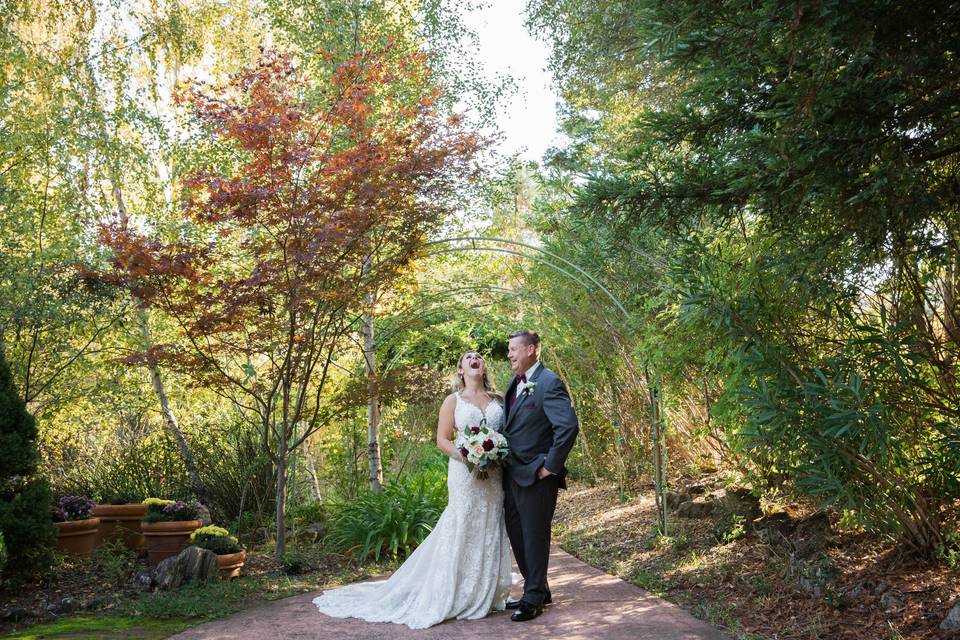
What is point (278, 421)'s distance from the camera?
9266 millimetres

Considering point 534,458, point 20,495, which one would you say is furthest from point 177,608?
point 534,458

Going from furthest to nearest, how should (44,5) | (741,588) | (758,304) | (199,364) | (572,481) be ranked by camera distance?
(572,481) → (44,5) → (199,364) → (741,588) → (758,304)

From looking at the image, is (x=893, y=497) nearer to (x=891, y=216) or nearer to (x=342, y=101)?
(x=891, y=216)

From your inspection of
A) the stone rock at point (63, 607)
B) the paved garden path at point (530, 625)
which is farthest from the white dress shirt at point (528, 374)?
the stone rock at point (63, 607)

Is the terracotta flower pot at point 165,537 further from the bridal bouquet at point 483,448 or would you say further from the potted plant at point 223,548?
the bridal bouquet at point 483,448

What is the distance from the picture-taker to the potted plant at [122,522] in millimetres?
7227

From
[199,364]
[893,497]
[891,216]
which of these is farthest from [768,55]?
[199,364]

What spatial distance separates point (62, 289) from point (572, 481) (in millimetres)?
7513

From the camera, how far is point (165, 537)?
6699 millimetres

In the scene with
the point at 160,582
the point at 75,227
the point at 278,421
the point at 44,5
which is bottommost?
the point at 160,582

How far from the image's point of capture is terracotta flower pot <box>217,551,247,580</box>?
6.00 m

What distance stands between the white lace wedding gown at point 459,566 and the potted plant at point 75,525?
2.80 metres

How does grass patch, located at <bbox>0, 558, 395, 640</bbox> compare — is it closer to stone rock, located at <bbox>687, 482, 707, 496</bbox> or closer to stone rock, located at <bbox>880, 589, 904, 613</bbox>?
stone rock, located at <bbox>687, 482, 707, 496</bbox>

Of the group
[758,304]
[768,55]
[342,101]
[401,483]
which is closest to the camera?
[768,55]
